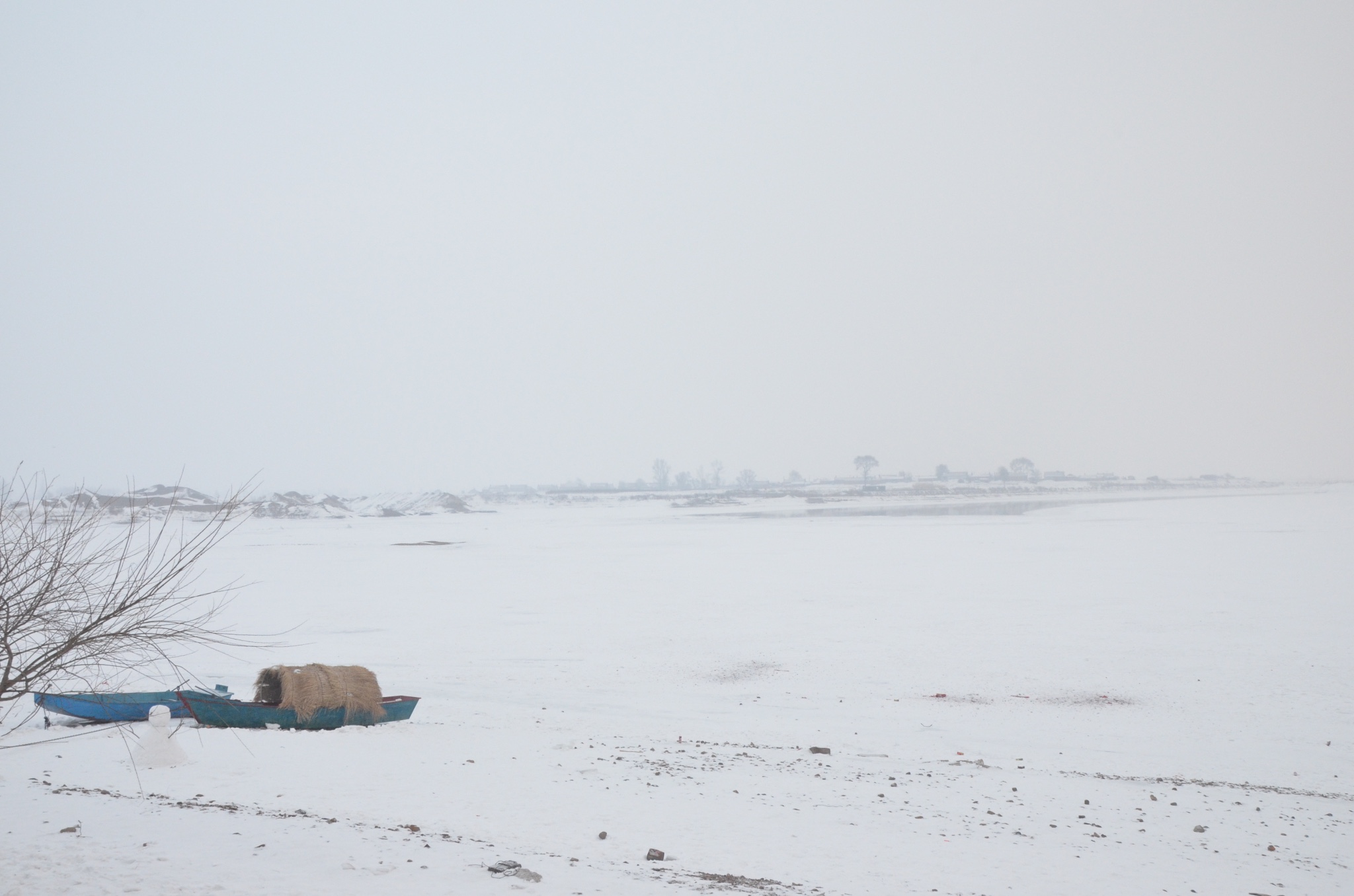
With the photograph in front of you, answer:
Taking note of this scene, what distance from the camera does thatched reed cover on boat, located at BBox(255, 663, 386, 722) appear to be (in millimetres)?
12688

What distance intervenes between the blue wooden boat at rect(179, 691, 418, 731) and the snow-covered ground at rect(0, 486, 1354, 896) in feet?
1.04

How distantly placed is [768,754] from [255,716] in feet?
24.7

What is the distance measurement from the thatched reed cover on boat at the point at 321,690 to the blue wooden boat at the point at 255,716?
0.17ft

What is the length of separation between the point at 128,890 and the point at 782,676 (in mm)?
12846

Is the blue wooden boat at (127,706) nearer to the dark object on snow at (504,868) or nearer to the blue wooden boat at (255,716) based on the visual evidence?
the blue wooden boat at (255,716)

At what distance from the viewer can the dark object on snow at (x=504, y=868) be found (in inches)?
282

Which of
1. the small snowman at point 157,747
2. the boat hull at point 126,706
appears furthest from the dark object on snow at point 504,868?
the boat hull at point 126,706

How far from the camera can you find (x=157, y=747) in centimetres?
1051

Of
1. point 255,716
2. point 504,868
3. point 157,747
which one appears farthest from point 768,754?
point 157,747

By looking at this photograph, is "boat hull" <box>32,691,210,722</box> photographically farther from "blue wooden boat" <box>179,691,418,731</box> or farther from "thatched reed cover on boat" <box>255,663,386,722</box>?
"thatched reed cover on boat" <box>255,663,386,722</box>

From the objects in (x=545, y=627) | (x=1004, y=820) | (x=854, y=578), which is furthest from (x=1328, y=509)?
(x=1004, y=820)

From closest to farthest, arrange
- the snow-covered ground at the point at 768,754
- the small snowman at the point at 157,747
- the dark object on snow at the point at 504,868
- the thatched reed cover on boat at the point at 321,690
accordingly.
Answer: the dark object on snow at the point at 504,868 → the snow-covered ground at the point at 768,754 → the small snowman at the point at 157,747 → the thatched reed cover on boat at the point at 321,690

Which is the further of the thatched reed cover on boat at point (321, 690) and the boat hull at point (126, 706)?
the boat hull at point (126, 706)

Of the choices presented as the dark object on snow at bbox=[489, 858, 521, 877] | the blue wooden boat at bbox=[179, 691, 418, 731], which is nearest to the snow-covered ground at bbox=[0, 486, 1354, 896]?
the dark object on snow at bbox=[489, 858, 521, 877]
